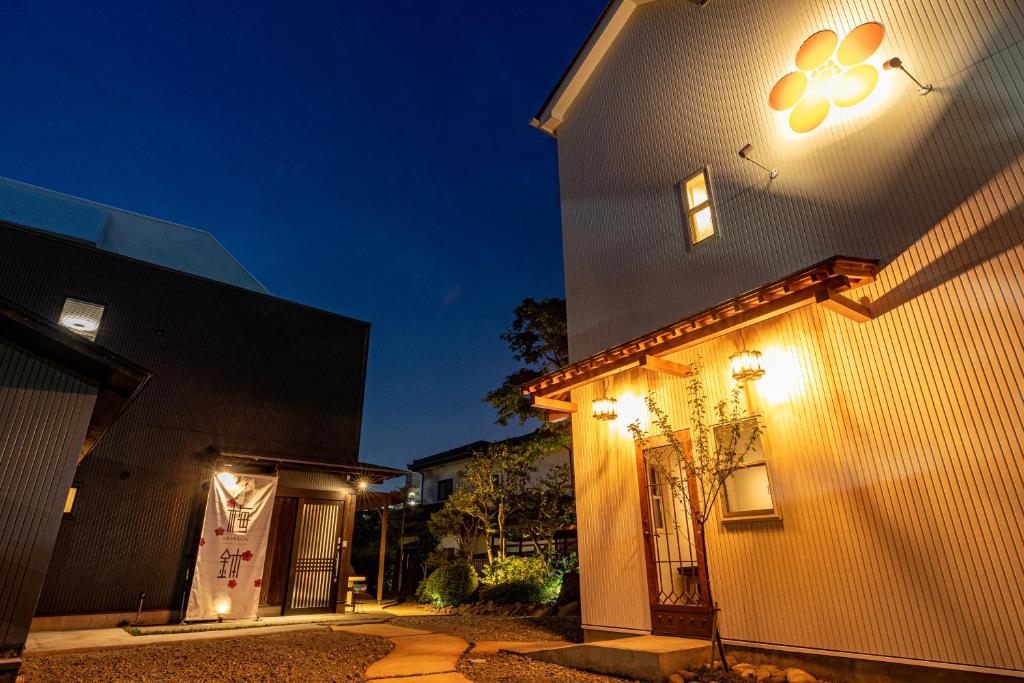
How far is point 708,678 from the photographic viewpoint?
4363 mm

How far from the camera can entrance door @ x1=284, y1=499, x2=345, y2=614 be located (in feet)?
35.1

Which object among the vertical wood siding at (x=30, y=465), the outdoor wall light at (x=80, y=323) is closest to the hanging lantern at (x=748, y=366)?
the vertical wood siding at (x=30, y=465)

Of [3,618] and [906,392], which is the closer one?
[3,618]

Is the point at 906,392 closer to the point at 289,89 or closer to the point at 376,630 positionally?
the point at 376,630

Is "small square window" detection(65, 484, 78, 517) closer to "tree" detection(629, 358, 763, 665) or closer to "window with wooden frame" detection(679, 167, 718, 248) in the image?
"tree" detection(629, 358, 763, 665)

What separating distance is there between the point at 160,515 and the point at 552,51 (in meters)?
44.6

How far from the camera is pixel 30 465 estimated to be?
13.7ft

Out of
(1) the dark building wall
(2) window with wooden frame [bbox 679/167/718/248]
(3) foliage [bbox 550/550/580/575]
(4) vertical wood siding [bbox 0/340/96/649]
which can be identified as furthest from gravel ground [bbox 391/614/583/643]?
(2) window with wooden frame [bbox 679/167/718/248]

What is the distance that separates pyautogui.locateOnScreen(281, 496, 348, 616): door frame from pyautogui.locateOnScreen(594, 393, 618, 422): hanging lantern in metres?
7.51

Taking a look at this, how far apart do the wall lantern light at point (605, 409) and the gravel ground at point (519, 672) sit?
2.87 metres

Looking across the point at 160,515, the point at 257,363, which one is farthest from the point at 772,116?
the point at 160,515

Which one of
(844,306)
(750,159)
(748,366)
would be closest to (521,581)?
(748,366)

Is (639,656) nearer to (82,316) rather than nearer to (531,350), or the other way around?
(531,350)

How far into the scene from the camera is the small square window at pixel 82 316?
32.5 ft
